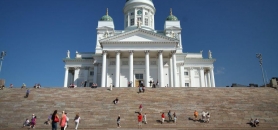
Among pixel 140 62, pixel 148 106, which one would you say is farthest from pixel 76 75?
pixel 148 106

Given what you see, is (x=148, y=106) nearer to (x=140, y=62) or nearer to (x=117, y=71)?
(x=117, y=71)

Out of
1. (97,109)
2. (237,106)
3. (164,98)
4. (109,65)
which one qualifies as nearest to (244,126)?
(237,106)

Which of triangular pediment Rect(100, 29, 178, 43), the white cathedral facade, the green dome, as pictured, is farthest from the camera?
the green dome

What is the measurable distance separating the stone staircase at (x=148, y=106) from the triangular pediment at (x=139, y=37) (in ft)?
38.2

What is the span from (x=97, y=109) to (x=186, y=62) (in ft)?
97.0

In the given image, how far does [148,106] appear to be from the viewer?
70.5 feet

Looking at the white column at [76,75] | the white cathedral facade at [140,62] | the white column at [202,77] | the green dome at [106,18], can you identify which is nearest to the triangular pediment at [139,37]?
the white cathedral facade at [140,62]

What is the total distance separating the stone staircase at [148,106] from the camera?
58.8 ft

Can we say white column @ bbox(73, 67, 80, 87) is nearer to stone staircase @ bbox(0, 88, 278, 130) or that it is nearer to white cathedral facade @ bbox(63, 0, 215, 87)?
white cathedral facade @ bbox(63, 0, 215, 87)

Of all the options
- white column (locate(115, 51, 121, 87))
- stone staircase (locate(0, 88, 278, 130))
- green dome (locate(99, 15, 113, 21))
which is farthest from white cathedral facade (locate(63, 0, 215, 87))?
stone staircase (locate(0, 88, 278, 130))

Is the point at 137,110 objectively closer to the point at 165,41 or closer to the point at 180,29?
the point at 165,41

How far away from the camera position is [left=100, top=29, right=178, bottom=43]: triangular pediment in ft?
120

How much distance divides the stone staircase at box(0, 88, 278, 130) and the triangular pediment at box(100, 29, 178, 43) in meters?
11.6

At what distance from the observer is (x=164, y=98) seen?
24062mm
